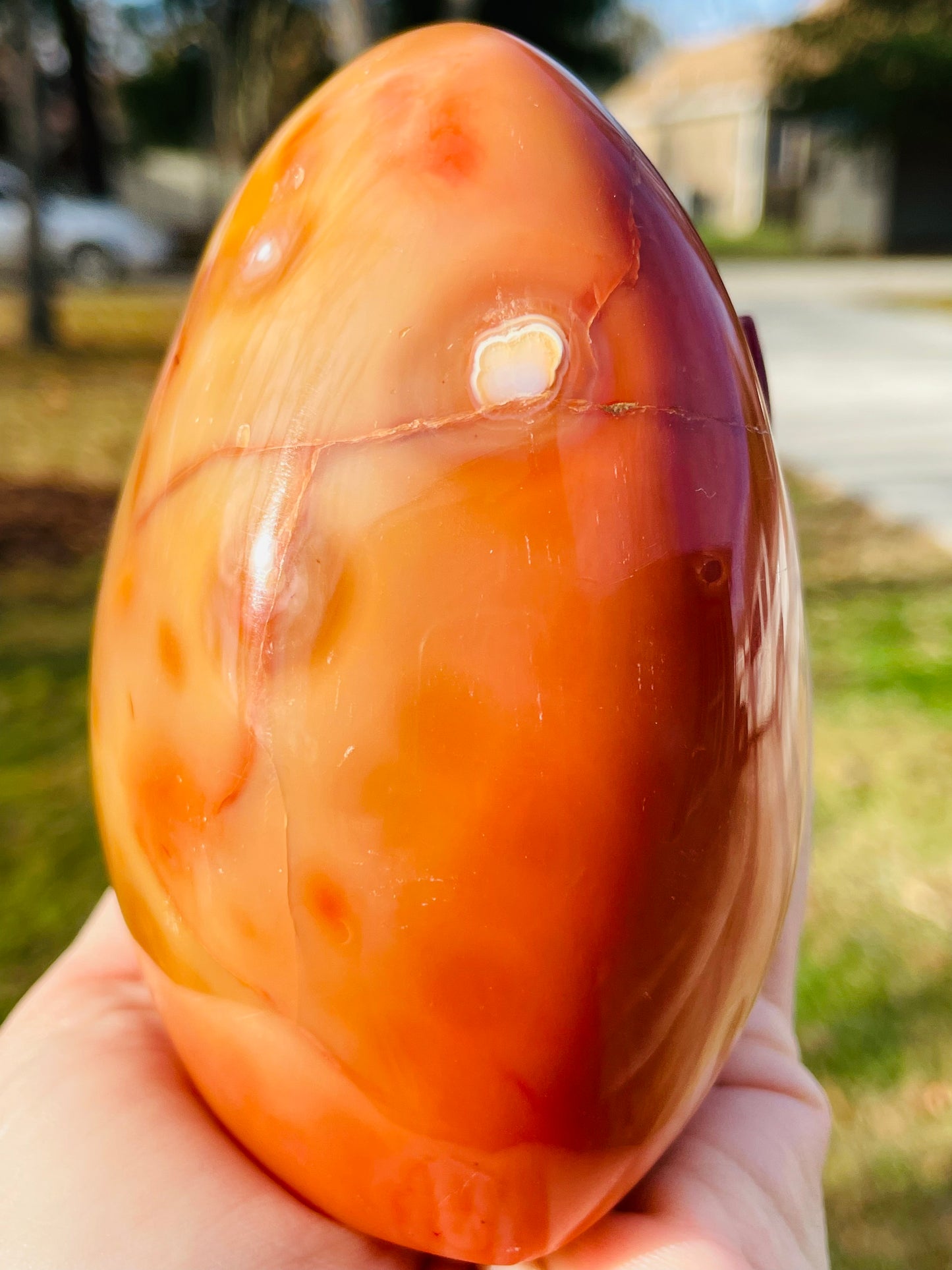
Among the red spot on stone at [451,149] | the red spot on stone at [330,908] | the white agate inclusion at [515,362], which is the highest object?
the red spot on stone at [451,149]

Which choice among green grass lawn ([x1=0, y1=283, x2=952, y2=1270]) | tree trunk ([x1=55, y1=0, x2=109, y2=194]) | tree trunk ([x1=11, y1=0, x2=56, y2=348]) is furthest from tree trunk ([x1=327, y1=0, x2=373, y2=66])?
tree trunk ([x1=55, y1=0, x2=109, y2=194])

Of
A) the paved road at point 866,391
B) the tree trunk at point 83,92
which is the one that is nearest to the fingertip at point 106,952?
the paved road at point 866,391

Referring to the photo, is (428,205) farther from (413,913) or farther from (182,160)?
(182,160)

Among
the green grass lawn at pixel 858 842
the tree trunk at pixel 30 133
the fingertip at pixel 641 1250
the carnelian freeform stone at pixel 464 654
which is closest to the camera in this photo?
the carnelian freeform stone at pixel 464 654

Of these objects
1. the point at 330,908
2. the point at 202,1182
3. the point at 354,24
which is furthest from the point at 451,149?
the point at 354,24

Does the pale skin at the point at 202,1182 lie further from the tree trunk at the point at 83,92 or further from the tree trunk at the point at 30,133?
the tree trunk at the point at 83,92

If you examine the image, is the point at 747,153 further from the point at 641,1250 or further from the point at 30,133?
the point at 641,1250
